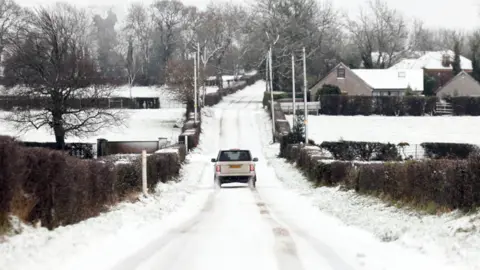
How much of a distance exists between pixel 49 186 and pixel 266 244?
3845 mm

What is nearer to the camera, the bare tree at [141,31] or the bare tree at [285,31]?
the bare tree at [285,31]

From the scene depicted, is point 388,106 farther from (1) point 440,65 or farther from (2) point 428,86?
(1) point 440,65

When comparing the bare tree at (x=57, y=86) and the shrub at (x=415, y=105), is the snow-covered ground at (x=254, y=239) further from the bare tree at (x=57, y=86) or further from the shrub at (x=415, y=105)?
the shrub at (x=415, y=105)

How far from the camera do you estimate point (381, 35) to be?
132 meters

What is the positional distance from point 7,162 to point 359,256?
5491 millimetres

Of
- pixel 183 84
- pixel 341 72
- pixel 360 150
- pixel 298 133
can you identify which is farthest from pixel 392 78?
pixel 298 133

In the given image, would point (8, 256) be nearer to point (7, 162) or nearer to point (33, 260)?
point (33, 260)

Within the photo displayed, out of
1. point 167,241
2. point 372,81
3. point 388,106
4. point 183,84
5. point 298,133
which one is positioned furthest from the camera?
point 372,81

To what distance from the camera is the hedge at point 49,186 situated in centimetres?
1022

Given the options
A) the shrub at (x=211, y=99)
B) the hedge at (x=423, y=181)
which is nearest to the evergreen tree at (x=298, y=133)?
the hedge at (x=423, y=181)

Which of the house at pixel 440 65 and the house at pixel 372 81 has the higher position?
the house at pixel 440 65

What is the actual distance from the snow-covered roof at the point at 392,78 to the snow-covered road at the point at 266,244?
77.0 m

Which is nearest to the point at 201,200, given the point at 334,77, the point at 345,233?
the point at 345,233

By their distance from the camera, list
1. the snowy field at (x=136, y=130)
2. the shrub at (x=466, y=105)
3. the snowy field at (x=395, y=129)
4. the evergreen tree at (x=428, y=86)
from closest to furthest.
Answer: the snowy field at (x=395, y=129) < the snowy field at (x=136, y=130) < the shrub at (x=466, y=105) < the evergreen tree at (x=428, y=86)
